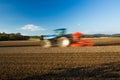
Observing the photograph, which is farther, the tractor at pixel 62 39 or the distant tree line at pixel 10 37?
the distant tree line at pixel 10 37

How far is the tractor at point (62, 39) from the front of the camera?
76.6ft

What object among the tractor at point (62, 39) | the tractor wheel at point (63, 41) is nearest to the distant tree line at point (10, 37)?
the tractor at point (62, 39)

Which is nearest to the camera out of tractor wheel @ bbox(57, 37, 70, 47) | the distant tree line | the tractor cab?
tractor wheel @ bbox(57, 37, 70, 47)

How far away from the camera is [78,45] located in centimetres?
2391

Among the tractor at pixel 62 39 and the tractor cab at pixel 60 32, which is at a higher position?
the tractor cab at pixel 60 32

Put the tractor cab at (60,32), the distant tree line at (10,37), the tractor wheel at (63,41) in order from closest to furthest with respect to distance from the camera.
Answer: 1. the tractor wheel at (63,41)
2. the tractor cab at (60,32)
3. the distant tree line at (10,37)

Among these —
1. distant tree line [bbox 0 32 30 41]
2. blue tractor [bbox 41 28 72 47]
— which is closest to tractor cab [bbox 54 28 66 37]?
blue tractor [bbox 41 28 72 47]

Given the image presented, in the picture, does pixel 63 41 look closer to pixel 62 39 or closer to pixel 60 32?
pixel 62 39

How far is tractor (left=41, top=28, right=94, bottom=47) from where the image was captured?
2336 centimetres

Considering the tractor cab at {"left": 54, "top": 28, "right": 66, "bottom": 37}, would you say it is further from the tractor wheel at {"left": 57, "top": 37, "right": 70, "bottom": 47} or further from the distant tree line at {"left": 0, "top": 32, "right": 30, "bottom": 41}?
the distant tree line at {"left": 0, "top": 32, "right": 30, "bottom": 41}

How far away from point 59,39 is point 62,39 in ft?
0.93

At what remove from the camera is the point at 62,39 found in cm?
2312

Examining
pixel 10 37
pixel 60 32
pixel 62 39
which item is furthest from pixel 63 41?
pixel 10 37

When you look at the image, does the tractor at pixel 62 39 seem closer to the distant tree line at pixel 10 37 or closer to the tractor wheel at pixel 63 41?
the tractor wheel at pixel 63 41
